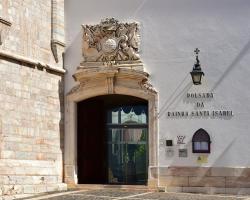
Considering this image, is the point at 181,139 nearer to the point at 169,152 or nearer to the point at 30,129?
the point at 169,152

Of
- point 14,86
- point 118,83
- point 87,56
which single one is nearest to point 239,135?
point 118,83

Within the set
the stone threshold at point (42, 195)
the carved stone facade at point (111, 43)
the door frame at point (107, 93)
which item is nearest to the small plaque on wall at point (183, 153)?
the door frame at point (107, 93)

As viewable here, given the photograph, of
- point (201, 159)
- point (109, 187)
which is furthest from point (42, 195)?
point (201, 159)

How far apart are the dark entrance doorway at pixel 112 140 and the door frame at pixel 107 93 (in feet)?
1.10

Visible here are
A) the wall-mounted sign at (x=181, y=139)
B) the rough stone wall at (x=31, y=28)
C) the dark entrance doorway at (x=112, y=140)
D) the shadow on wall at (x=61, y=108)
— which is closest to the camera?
the rough stone wall at (x=31, y=28)

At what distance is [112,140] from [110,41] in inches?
123

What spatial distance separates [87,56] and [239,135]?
4.34 metres

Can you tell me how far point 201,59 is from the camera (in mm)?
14641

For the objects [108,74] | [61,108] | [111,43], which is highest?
[111,43]

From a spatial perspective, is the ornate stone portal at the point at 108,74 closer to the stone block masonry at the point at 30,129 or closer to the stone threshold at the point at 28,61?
the stone block masonry at the point at 30,129

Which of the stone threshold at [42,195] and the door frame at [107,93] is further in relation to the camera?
the door frame at [107,93]

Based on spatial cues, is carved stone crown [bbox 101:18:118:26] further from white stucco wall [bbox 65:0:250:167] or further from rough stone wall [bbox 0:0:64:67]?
rough stone wall [bbox 0:0:64:67]

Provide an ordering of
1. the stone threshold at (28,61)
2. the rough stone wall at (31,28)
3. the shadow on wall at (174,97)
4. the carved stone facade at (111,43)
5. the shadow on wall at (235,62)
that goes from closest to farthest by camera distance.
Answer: the stone threshold at (28,61)
the rough stone wall at (31,28)
the shadow on wall at (235,62)
the shadow on wall at (174,97)
the carved stone facade at (111,43)

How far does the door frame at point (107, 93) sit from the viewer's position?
48.4 feet
